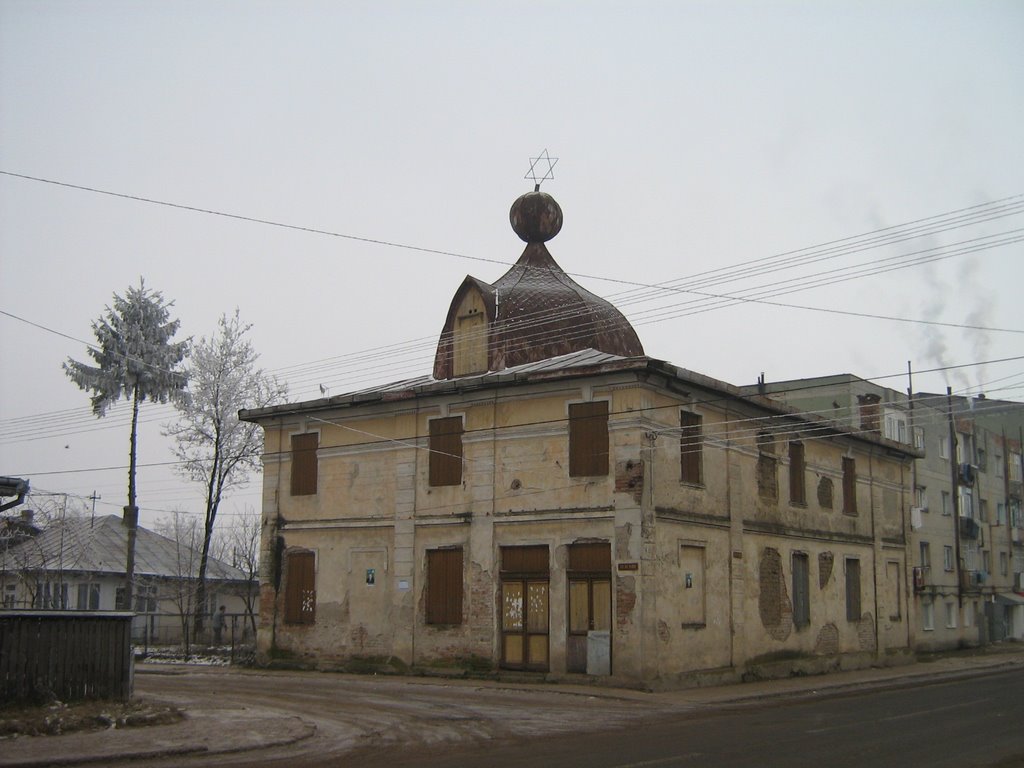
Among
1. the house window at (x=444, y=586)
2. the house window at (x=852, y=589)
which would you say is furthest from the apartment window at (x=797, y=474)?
the house window at (x=444, y=586)

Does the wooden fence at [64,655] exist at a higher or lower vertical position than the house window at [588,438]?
lower

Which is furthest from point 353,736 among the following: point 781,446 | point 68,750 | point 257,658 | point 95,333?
point 95,333

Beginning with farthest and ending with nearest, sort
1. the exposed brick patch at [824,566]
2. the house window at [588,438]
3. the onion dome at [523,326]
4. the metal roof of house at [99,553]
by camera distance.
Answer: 1. the metal roof of house at [99,553]
2. the exposed brick patch at [824,566]
3. the onion dome at [523,326]
4. the house window at [588,438]

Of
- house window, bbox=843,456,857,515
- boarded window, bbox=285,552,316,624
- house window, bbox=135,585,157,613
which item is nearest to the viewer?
boarded window, bbox=285,552,316,624

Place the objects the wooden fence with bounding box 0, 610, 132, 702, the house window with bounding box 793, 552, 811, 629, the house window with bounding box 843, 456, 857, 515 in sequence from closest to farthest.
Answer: the wooden fence with bounding box 0, 610, 132, 702
the house window with bounding box 793, 552, 811, 629
the house window with bounding box 843, 456, 857, 515

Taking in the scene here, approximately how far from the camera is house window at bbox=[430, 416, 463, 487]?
27.7 meters

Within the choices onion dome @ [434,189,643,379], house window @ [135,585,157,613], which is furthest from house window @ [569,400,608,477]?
house window @ [135,585,157,613]

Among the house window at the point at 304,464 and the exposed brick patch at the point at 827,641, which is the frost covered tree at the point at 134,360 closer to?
the house window at the point at 304,464

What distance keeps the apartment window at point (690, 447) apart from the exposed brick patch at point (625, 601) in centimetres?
Result: 320

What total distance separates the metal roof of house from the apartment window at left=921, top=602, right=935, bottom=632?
1271 inches

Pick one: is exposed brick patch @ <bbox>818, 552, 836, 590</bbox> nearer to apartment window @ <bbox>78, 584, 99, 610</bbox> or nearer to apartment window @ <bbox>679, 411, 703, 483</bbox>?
apartment window @ <bbox>679, 411, 703, 483</bbox>

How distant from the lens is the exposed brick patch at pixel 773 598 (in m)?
28.7

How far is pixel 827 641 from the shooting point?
31.5m

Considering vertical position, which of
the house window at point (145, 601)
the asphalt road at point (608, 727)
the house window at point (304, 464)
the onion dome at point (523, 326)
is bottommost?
the asphalt road at point (608, 727)
